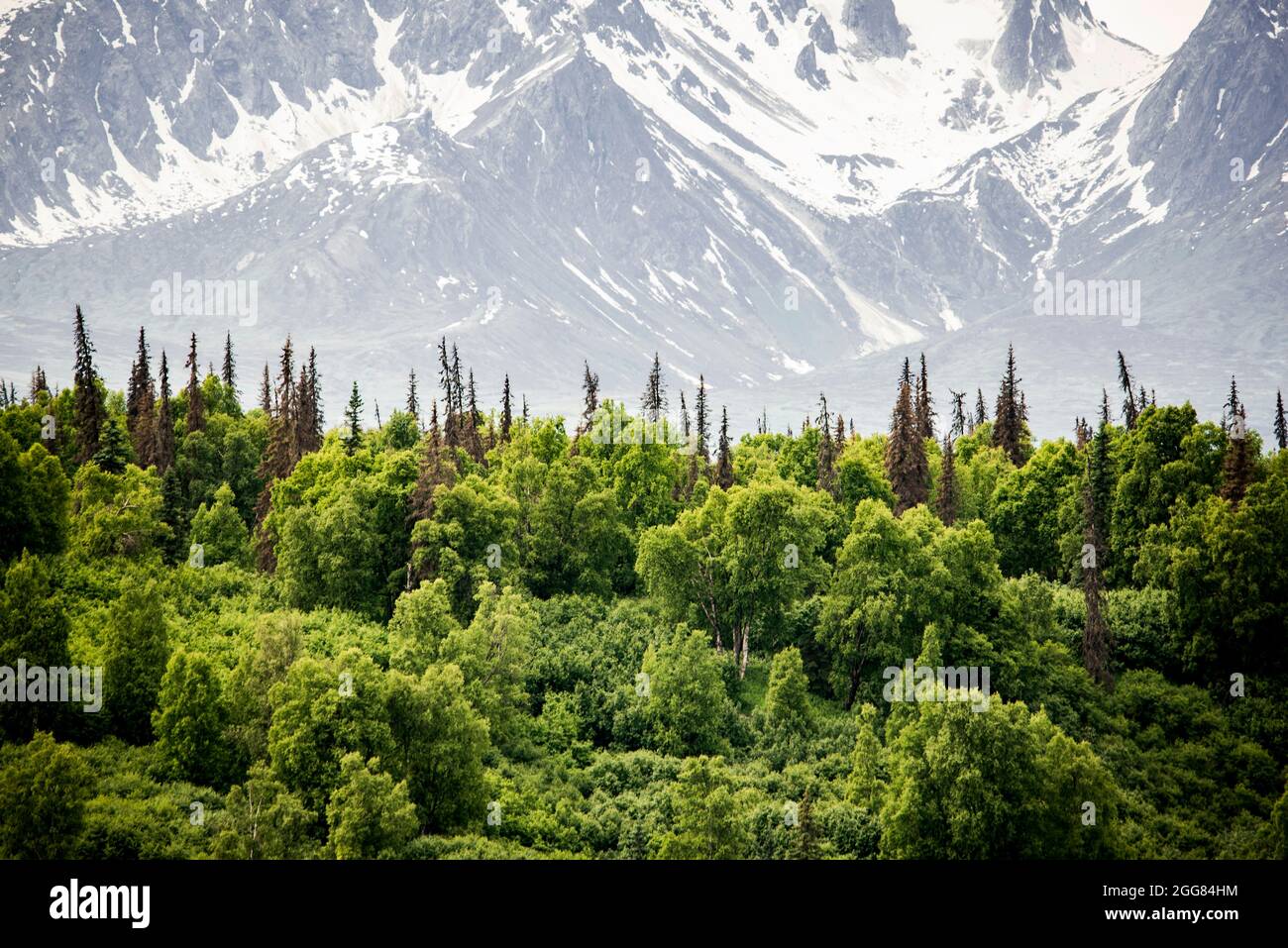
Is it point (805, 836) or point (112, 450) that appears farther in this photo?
point (112, 450)

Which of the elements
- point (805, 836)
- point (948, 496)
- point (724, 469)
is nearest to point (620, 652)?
point (805, 836)

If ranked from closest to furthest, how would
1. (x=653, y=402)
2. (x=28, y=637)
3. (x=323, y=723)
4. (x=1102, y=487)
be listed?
(x=323, y=723)
(x=28, y=637)
(x=1102, y=487)
(x=653, y=402)

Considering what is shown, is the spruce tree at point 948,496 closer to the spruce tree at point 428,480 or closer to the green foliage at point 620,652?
the green foliage at point 620,652

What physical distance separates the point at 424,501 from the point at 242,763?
1161 inches

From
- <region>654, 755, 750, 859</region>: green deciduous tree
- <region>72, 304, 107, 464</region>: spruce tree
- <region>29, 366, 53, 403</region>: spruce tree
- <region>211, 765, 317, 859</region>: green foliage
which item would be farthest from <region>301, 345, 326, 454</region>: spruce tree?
<region>654, 755, 750, 859</region>: green deciduous tree

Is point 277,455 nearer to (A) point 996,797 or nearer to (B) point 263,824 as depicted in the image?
(B) point 263,824

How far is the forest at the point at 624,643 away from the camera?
5547 cm

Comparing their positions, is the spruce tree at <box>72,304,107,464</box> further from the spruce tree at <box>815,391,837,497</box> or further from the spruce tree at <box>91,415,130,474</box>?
the spruce tree at <box>815,391,837,497</box>

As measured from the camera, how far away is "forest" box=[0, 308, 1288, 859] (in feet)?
182

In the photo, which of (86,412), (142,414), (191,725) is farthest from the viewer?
(142,414)

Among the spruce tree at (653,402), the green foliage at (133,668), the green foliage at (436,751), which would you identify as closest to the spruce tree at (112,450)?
the green foliage at (133,668)

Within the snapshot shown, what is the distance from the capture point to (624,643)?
82562 mm

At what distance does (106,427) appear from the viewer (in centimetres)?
10056

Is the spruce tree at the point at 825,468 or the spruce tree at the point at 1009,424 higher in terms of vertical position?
the spruce tree at the point at 1009,424
